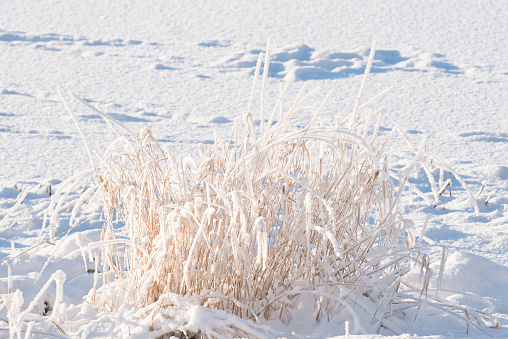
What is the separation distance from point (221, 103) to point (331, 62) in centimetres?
125

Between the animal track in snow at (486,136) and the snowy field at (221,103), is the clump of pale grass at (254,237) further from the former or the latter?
the animal track in snow at (486,136)

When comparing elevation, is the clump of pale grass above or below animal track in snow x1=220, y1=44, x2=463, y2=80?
below

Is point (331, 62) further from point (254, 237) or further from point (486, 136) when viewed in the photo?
point (254, 237)

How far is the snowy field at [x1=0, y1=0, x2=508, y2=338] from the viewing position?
1.27 meters

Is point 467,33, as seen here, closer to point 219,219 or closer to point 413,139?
point 413,139

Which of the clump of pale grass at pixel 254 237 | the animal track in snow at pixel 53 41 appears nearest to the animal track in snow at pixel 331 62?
the animal track in snow at pixel 53 41

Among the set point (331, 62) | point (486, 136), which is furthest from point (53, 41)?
point (486, 136)

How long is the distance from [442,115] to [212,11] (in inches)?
145

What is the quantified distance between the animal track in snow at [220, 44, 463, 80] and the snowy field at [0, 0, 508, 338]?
0.02 m

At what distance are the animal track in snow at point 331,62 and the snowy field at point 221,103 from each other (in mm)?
18

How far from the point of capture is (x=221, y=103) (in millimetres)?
3828

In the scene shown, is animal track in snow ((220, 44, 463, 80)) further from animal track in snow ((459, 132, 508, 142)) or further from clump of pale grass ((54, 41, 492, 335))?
clump of pale grass ((54, 41, 492, 335))

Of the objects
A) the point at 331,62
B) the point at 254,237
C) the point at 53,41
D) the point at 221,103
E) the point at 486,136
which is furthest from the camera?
the point at 53,41

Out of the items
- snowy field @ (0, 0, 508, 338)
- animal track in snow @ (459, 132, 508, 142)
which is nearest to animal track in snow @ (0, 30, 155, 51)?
snowy field @ (0, 0, 508, 338)
